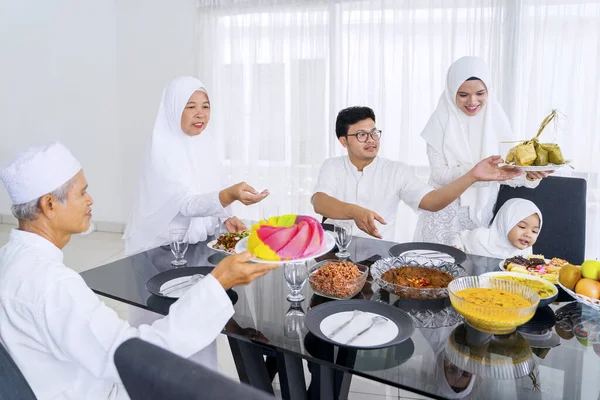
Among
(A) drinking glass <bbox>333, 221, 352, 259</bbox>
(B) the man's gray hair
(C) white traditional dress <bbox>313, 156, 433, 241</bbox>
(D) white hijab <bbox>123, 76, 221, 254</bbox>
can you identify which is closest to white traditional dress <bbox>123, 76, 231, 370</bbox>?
(D) white hijab <bbox>123, 76, 221, 254</bbox>

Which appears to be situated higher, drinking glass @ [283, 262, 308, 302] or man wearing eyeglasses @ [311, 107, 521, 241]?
man wearing eyeglasses @ [311, 107, 521, 241]

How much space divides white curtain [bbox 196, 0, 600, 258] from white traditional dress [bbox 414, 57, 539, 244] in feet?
4.22

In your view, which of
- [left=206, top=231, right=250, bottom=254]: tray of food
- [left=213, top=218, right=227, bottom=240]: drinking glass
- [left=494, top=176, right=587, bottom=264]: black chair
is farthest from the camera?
[left=213, top=218, right=227, bottom=240]: drinking glass

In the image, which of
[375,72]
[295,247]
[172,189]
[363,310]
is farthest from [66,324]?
[375,72]

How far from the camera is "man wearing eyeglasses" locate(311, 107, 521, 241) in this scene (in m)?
2.44

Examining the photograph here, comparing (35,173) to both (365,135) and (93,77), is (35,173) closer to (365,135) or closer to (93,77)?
(365,135)

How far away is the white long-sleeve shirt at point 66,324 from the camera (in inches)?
43.0

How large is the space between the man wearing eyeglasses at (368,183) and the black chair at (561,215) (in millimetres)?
225

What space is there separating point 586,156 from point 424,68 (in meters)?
1.36

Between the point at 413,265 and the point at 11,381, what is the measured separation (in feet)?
4.03

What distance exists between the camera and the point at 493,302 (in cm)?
134

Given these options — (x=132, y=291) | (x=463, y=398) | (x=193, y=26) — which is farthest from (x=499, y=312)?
(x=193, y=26)

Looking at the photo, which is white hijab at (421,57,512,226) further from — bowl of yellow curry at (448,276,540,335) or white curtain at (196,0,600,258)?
white curtain at (196,0,600,258)

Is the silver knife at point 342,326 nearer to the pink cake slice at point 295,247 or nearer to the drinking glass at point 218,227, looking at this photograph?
the pink cake slice at point 295,247
